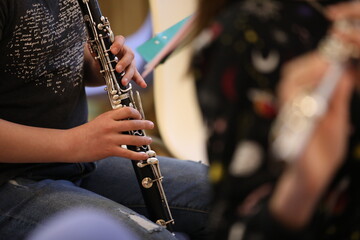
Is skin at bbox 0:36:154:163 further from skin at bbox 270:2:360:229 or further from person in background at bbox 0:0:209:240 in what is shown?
skin at bbox 270:2:360:229

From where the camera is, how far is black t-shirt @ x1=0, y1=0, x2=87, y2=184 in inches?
43.7

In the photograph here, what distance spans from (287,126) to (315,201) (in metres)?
0.08

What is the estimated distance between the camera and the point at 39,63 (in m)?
1.15

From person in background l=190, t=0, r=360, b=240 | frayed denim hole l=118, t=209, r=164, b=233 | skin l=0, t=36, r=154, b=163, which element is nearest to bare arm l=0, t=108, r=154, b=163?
skin l=0, t=36, r=154, b=163

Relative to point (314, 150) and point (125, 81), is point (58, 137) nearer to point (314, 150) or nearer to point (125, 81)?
point (125, 81)

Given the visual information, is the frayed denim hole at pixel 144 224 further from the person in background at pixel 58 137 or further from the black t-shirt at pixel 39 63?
the black t-shirt at pixel 39 63

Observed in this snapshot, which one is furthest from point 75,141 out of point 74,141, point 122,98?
point 122,98

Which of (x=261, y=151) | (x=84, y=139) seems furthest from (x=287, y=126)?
(x=84, y=139)

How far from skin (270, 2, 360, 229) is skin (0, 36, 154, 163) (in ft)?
1.74

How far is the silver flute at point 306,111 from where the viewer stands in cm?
58

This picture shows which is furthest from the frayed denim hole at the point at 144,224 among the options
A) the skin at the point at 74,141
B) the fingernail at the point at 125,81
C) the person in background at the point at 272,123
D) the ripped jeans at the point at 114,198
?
the person in background at the point at 272,123

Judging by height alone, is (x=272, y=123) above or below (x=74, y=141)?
above

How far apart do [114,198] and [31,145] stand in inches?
10.0

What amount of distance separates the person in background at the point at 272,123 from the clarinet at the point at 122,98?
483 millimetres
